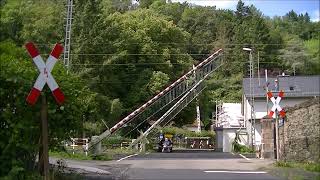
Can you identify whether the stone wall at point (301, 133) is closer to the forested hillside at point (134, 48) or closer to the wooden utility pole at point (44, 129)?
the forested hillside at point (134, 48)

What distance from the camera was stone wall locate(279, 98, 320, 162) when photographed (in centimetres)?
2044

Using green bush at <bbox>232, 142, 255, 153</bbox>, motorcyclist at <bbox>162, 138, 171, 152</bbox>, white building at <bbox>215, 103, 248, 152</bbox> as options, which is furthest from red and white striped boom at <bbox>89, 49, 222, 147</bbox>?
green bush at <bbox>232, 142, 255, 153</bbox>

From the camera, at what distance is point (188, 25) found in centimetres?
9675

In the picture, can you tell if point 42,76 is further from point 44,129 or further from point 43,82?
point 44,129

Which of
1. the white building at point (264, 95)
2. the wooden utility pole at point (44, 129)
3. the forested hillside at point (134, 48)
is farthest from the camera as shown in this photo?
the forested hillside at point (134, 48)

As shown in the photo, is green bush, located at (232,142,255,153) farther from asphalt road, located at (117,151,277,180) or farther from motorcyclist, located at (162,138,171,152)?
asphalt road, located at (117,151,277,180)

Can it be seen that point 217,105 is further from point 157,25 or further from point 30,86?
point 30,86

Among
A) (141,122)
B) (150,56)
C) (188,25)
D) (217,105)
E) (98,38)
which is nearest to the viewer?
(141,122)

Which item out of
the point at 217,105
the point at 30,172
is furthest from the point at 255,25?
the point at 30,172

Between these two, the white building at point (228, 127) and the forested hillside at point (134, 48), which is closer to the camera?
the white building at point (228, 127)

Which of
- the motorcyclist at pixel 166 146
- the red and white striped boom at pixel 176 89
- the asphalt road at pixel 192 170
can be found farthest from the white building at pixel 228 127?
the asphalt road at pixel 192 170

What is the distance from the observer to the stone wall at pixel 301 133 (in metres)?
20.4

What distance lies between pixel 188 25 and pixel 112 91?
3924 cm

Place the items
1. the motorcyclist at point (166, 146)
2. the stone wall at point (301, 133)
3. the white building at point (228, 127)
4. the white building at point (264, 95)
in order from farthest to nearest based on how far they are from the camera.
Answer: the white building at point (228, 127), the white building at point (264, 95), the motorcyclist at point (166, 146), the stone wall at point (301, 133)
